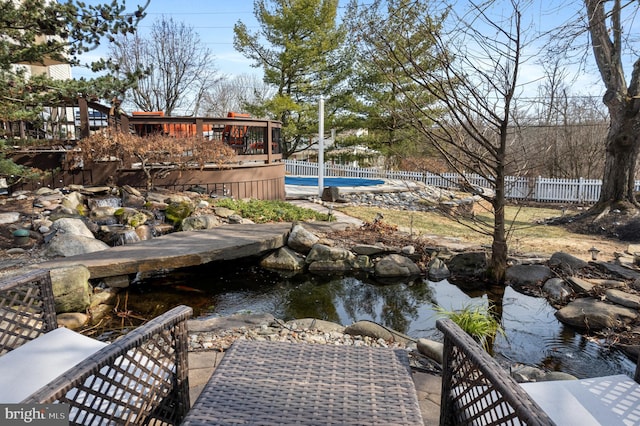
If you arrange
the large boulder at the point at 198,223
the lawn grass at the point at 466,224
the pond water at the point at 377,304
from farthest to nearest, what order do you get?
the lawn grass at the point at 466,224 → the large boulder at the point at 198,223 → the pond water at the point at 377,304

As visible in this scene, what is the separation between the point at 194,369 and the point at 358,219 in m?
6.23

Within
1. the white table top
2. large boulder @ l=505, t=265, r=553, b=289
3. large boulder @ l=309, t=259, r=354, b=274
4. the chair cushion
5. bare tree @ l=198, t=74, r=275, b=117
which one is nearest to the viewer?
the white table top

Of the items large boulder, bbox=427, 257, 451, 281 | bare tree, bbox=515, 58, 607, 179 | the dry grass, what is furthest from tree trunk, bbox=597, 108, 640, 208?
large boulder, bbox=427, 257, 451, 281

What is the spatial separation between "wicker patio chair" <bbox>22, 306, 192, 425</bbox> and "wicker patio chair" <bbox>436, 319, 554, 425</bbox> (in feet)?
3.37

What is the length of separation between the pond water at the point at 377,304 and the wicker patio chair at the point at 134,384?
2.61m

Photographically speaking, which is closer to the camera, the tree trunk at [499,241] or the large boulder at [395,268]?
the tree trunk at [499,241]

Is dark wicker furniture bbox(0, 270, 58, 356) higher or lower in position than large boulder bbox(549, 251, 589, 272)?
higher

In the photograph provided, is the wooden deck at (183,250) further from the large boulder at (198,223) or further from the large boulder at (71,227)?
the large boulder at (71,227)

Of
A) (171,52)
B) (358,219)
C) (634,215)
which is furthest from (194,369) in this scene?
(171,52)

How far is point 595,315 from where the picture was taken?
3.89 meters

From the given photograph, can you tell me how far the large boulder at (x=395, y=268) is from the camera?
218 inches

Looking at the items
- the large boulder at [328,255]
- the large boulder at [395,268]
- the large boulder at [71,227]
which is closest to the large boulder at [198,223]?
the large boulder at [71,227]

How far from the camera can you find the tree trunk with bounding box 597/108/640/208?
859cm

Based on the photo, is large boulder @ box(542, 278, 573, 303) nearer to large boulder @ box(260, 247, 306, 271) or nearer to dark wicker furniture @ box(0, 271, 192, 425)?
large boulder @ box(260, 247, 306, 271)
